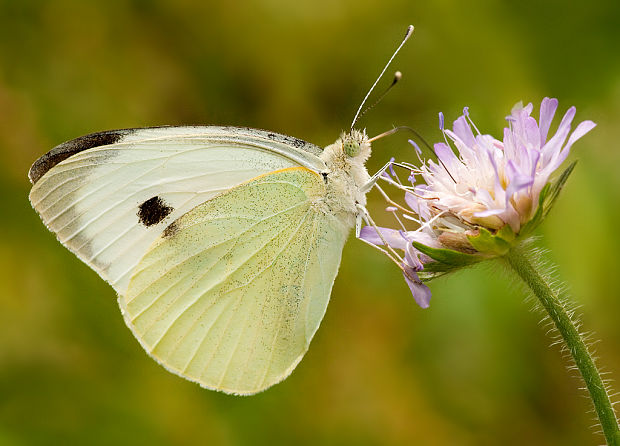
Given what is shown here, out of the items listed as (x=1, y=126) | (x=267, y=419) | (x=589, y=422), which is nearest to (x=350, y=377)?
(x=267, y=419)

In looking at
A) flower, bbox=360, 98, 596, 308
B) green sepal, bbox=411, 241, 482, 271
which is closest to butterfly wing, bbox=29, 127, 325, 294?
flower, bbox=360, 98, 596, 308

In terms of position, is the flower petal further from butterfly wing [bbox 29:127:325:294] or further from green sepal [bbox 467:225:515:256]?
butterfly wing [bbox 29:127:325:294]

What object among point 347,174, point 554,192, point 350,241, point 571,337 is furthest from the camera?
point 350,241

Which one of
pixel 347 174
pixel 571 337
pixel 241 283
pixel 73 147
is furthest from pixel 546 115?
pixel 73 147

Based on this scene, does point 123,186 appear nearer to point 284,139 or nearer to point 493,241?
point 284,139

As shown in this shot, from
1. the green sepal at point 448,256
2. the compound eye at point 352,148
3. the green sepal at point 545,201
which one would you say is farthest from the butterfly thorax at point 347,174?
the green sepal at point 545,201

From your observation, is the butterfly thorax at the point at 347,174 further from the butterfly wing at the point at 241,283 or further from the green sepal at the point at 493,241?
the green sepal at the point at 493,241
